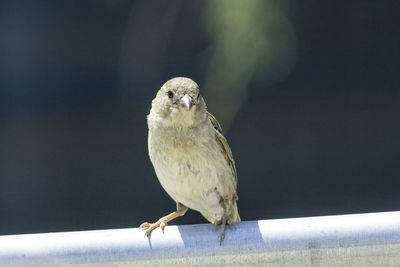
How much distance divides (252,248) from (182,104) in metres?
0.89

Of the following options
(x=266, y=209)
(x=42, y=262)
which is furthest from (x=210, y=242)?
(x=266, y=209)

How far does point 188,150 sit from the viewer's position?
2207 mm

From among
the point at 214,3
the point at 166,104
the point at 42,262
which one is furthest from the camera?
the point at 214,3

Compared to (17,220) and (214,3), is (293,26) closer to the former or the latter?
(214,3)

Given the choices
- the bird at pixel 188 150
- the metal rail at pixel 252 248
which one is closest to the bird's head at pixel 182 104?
the bird at pixel 188 150

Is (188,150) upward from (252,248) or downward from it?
upward

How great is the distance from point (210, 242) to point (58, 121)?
2.43 meters

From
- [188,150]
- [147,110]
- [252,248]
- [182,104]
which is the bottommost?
[252,248]

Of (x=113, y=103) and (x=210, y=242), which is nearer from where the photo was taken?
(x=210, y=242)

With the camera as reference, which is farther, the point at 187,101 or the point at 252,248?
the point at 187,101

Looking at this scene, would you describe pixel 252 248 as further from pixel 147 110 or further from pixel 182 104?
pixel 147 110

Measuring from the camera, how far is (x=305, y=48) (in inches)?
144

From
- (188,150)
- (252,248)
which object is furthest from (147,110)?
(252,248)

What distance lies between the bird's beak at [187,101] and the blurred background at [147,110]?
1.38 metres
